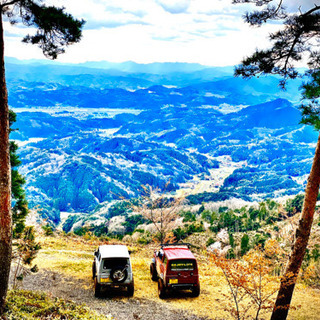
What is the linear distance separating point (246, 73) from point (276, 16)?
1939 millimetres

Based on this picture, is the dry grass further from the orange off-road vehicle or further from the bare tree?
the bare tree

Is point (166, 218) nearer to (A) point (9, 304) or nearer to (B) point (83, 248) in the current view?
(B) point (83, 248)

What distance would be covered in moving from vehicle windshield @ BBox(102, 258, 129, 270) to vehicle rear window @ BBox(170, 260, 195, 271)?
2.03 m

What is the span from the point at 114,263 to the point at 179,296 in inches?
140

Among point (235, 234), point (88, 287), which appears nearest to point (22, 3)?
point (88, 287)

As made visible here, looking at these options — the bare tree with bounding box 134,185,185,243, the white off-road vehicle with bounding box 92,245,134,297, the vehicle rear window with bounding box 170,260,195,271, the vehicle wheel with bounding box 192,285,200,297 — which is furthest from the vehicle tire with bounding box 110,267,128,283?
A: the bare tree with bounding box 134,185,185,243

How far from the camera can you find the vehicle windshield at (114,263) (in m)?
13.7

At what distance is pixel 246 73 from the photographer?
1090 centimetres

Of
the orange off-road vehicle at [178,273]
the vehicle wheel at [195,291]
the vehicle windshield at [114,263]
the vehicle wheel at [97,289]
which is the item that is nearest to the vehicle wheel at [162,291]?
the orange off-road vehicle at [178,273]

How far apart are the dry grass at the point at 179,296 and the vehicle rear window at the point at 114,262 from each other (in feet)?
6.22

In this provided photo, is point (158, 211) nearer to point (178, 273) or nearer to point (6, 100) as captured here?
point (178, 273)

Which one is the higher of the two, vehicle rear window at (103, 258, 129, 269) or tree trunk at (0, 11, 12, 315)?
tree trunk at (0, 11, 12, 315)

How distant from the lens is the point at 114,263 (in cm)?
1379

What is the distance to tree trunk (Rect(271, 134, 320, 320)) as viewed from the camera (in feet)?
35.8
